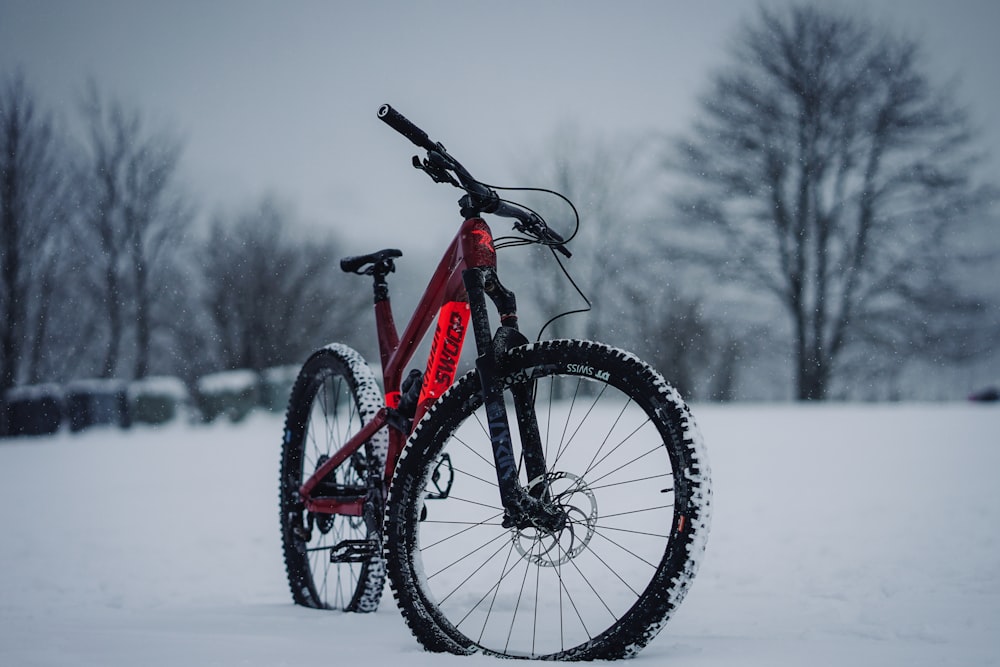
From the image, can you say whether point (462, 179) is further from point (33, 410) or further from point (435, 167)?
point (33, 410)

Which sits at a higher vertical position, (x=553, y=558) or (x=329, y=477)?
(x=329, y=477)

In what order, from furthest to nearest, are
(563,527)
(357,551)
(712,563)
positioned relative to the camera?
(712,563)
(357,551)
(563,527)

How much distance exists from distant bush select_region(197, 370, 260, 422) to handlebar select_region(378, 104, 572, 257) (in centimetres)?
1302

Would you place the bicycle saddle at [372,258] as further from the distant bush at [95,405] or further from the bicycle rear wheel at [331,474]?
the distant bush at [95,405]

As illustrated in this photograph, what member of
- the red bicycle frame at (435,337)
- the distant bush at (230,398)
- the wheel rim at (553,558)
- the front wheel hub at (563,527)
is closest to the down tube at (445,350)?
the red bicycle frame at (435,337)

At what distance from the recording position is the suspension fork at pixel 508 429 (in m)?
2.13

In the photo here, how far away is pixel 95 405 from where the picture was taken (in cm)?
1401

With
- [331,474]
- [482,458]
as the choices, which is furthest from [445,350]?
[331,474]

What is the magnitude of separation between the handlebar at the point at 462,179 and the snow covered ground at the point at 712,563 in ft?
4.24

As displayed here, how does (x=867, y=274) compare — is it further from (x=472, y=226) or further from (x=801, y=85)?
(x=472, y=226)

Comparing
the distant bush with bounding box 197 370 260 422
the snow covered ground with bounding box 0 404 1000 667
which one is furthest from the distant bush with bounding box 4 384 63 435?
the snow covered ground with bounding box 0 404 1000 667

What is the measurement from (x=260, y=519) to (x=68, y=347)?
44.5ft

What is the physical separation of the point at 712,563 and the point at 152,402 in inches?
493

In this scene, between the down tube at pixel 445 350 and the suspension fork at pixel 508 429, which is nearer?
the suspension fork at pixel 508 429
